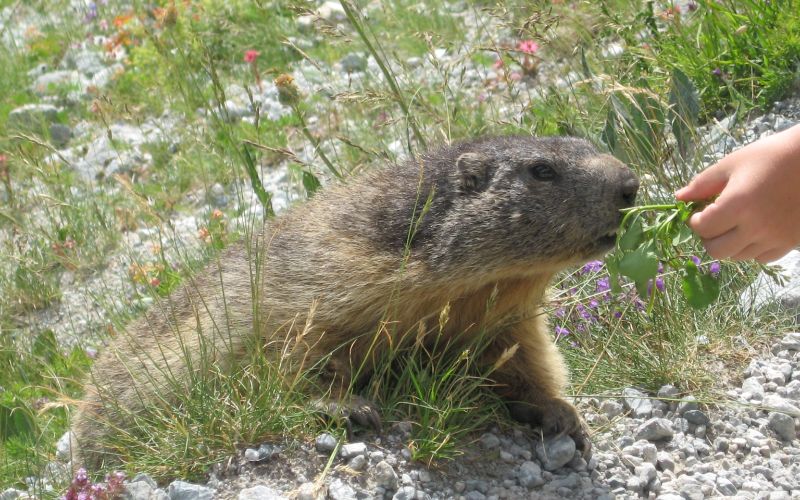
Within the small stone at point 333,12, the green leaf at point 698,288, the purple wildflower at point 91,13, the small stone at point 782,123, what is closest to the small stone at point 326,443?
the green leaf at point 698,288

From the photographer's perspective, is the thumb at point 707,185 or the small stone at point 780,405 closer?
the thumb at point 707,185

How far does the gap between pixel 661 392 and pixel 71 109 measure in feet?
23.5

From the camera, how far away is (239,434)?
360 cm

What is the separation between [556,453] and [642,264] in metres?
0.83

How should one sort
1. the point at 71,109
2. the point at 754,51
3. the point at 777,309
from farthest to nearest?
the point at 71,109, the point at 754,51, the point at 777,309

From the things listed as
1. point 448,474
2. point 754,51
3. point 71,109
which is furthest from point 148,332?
point 71,109

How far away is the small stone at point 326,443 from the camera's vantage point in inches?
142

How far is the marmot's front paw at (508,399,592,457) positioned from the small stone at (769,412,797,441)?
81cm

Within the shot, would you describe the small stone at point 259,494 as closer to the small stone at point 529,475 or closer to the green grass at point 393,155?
the green grass at point 393,155

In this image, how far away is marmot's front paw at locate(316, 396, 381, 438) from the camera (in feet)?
12.3

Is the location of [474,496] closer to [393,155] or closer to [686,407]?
[686,407]

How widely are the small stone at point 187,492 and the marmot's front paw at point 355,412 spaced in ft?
1.85

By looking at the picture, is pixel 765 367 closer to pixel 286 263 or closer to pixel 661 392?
pixel 661 392

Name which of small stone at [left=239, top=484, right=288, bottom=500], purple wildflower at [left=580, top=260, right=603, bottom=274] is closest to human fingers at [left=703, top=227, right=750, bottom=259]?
small stone at [left=239, top=484, right=288, bottom=500]
